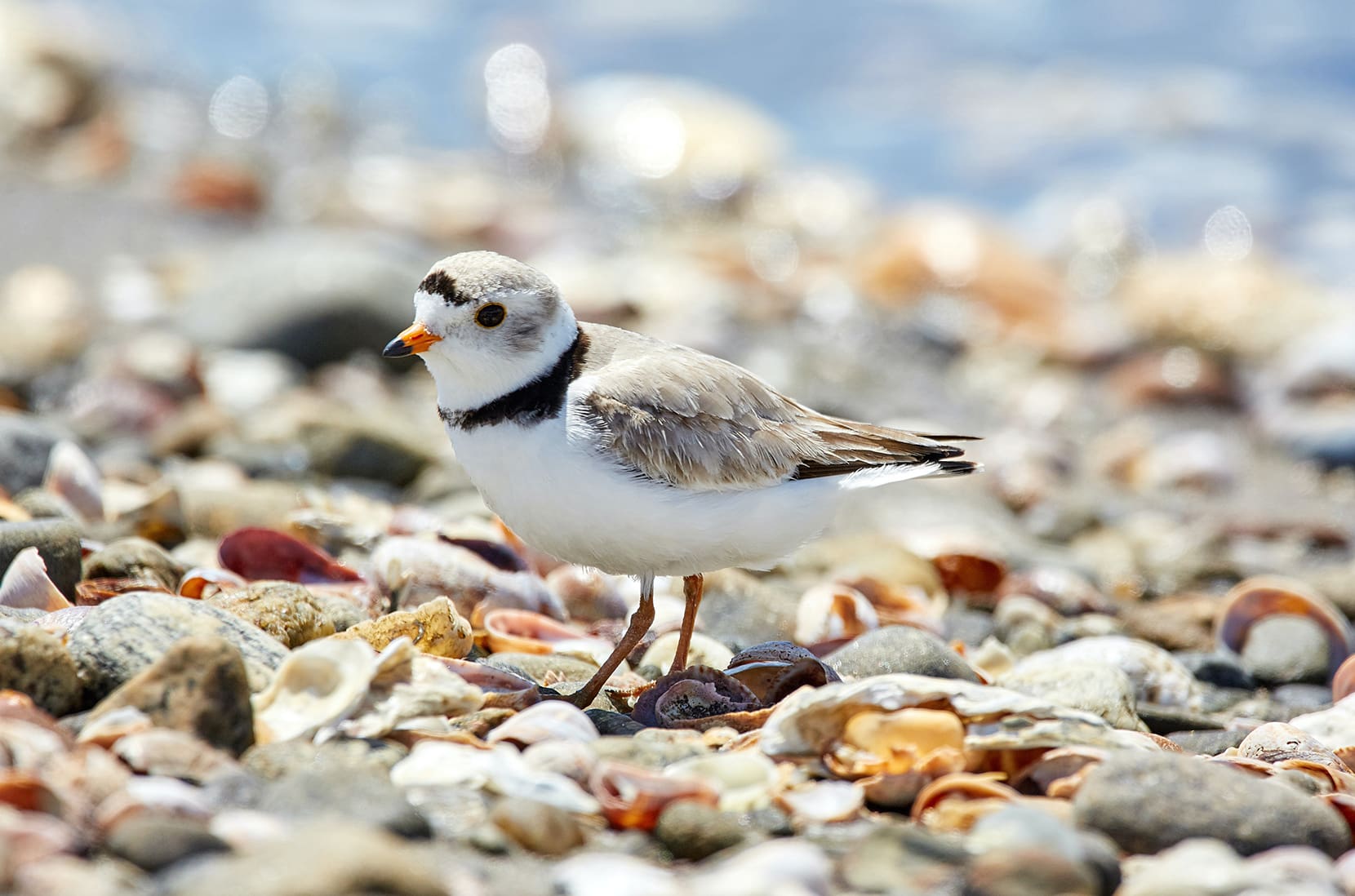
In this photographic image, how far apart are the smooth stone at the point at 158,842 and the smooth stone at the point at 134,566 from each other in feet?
6.87

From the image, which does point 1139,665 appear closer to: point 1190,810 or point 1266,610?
point 1266,610

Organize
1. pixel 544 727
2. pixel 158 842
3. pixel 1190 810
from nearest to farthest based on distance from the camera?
1. pixel 158 842
2. pixel 1190 810
3. pixel 544 727

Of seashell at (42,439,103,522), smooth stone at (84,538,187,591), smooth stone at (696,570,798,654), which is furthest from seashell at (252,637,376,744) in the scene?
seashell at (42,439,103,522)

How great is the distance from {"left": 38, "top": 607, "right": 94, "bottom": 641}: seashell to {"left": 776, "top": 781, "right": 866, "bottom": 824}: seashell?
6.81 ft

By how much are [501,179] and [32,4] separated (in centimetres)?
701

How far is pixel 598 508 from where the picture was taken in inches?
167

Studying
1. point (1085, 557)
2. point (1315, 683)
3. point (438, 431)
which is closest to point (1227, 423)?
point (1085, 557)

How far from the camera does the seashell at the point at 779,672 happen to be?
4.42m

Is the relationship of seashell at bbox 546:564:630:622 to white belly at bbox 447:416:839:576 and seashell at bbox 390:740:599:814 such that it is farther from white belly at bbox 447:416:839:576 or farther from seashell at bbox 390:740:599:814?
seashell at bbox 390:740:599:814

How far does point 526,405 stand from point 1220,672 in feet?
10.8

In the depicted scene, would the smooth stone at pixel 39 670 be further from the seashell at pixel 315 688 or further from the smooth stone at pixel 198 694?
the seashell at pixel 315 688

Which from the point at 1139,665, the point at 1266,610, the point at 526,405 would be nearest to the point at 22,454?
the point at 526,405

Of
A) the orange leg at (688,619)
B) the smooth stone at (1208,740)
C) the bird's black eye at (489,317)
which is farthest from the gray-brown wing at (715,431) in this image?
the smooth stone at (1208,740)

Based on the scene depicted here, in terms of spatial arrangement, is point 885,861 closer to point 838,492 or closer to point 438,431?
point 838,492
